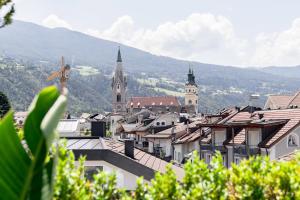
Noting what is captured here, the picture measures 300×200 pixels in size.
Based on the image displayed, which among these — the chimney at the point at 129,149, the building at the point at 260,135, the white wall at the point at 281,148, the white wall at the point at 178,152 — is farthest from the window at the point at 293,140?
the white wall at the point at 178,152

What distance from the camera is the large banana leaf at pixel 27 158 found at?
121 inches

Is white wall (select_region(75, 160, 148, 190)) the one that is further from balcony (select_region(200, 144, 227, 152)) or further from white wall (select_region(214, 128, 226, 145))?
white wall (select_region(214, 128, 226, 145))

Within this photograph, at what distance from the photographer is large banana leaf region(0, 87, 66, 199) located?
3.06m

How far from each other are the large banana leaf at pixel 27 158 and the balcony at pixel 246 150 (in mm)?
29259

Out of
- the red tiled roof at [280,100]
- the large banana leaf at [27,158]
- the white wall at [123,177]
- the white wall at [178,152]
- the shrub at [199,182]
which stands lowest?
the white wall at [178,152]

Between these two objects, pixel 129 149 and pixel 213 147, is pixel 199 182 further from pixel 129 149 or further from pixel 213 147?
pixel 213 147

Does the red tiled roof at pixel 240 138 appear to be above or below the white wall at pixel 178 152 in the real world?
above

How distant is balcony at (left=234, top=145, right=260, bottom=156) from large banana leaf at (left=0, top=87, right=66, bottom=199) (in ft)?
96.0

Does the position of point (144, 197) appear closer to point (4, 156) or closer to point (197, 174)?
point (197, 174)

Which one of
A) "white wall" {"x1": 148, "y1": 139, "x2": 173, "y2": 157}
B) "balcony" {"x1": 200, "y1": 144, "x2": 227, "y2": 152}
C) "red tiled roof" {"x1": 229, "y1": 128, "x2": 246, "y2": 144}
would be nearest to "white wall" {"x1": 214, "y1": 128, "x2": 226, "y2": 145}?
"balcony" {"x1": 200, "y1": 144, "x2": 227, "y2": 152}

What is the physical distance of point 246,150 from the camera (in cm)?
3306

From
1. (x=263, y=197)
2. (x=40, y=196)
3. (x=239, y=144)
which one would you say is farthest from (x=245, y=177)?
(x=239, y=144)

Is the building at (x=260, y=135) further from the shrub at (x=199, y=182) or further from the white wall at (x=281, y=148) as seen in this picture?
the shrub at (x=199, y=182)

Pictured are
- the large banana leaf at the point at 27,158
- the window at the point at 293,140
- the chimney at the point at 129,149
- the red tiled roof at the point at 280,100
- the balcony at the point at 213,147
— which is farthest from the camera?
the red tiled roof at the point at 280,100
